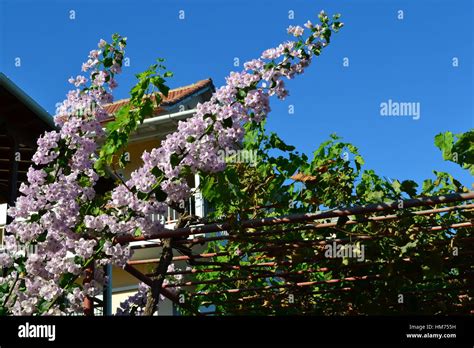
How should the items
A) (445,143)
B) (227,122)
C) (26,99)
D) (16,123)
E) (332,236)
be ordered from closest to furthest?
1. (227,122)
2. (445,143)
3. (332,236)
4. (26,99)
5. (16,123)

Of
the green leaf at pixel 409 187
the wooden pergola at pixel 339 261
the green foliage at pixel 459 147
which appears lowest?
the wooden pergola at pixel 339 261

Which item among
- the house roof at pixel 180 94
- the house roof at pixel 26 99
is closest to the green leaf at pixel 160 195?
the house roof at pixel 26 99

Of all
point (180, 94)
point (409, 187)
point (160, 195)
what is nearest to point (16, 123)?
point (160, 195)

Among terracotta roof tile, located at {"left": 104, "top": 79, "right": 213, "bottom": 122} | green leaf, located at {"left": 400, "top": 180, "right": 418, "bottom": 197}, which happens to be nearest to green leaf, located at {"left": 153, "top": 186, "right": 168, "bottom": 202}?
green leaf, located at {"left": 400, "top": 180, "right": 418, "bottom": 197}

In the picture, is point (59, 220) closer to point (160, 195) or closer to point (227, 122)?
point (160, 195)

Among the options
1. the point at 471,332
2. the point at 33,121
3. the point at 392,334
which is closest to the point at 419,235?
the point at 471,332

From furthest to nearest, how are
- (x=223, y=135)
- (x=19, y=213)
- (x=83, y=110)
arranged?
(x=83, y=110) < (x=19, y=213) < (x=223, y=135)

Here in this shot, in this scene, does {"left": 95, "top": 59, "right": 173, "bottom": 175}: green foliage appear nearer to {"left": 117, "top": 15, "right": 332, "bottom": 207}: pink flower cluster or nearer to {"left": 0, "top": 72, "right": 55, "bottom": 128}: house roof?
{"left": 117, "top": 15, "right": 332, "bottom": 207}: pink flower cluster

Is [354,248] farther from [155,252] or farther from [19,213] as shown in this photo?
[155,252]

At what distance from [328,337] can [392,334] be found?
392mm

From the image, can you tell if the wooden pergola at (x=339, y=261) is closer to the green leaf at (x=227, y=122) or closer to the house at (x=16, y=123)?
the green leaf at (x=227, y=122)

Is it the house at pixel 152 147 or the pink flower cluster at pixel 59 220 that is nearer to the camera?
the pink flower cluster at pixel 59 220

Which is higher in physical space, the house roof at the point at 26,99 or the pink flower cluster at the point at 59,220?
the house roof at the point at 26,99

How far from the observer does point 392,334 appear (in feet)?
11.6
